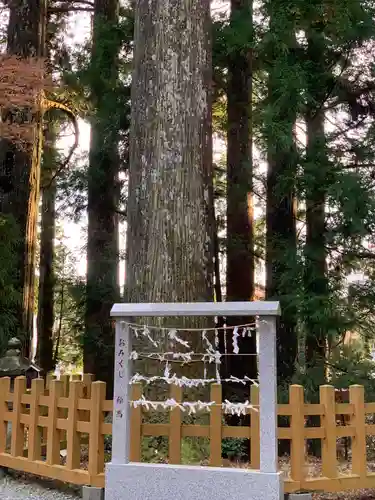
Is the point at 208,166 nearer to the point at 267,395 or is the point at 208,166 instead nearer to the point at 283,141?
the point at 283,141

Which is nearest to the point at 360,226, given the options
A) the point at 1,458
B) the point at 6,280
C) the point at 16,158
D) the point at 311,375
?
the point at 311,375

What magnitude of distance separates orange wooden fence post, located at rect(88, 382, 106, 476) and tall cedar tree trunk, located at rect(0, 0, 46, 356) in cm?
445

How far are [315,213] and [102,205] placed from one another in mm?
5446

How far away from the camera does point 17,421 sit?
5.06 meters

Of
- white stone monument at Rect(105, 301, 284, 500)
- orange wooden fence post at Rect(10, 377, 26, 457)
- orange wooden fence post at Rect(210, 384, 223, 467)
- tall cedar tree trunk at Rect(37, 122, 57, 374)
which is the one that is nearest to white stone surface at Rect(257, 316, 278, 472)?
white stone monument at Rect(105, 301, 284, 500)

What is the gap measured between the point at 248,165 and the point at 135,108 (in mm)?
2783

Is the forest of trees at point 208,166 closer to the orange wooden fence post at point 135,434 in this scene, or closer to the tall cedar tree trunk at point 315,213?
the tall cedar tree trunk at point 315,213

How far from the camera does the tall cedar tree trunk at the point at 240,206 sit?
9914mm

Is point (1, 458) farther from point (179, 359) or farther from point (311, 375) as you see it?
point (311, 375)

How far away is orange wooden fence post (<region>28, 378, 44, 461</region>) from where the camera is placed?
486cm

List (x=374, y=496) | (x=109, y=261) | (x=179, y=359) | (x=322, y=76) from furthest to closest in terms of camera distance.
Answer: (x=109, y=261)
(x=322, y=76)
(x=179, y=359)
(x=374, y=496)

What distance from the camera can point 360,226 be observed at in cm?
627

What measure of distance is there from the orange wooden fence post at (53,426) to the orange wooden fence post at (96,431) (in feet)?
1.42

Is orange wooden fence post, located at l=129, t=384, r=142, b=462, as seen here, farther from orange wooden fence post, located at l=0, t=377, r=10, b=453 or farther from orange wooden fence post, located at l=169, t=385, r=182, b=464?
orange wooden fence post, located at l=0, t=377, r=10, b=453
